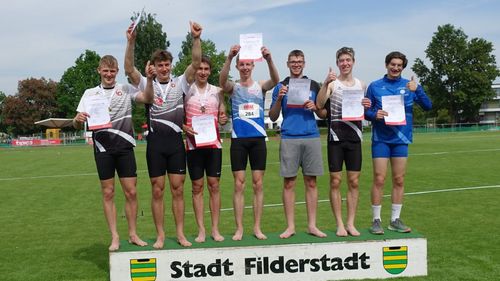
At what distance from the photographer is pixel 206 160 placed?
5527 mm

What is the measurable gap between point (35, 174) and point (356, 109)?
15580 millimetres

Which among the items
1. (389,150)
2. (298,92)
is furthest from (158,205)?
(389,150)

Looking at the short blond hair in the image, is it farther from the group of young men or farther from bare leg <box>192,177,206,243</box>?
bare leg <box>192,177,206,243</box>

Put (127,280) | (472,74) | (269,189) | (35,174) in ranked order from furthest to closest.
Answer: (472,74) → (35,174) → (269,189) → (127,280)

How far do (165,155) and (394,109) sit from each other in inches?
105

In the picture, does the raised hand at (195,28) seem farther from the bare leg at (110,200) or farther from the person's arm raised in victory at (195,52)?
the bare leg at (110,200)

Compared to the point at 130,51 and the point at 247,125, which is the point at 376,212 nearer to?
the point at 247,125

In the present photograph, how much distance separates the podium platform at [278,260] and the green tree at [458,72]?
75591 millimetres

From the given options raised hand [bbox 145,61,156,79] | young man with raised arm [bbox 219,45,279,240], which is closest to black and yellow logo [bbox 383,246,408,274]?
young man with raised arm [bbox 219,45,279,240]

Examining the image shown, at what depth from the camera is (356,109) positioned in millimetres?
5465

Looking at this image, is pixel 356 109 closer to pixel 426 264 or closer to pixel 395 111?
pixel 395 111

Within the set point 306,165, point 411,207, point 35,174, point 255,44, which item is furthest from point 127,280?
point 35,174

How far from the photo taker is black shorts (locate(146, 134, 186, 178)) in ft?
17.3

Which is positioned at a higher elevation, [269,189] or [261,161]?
[261,161]
